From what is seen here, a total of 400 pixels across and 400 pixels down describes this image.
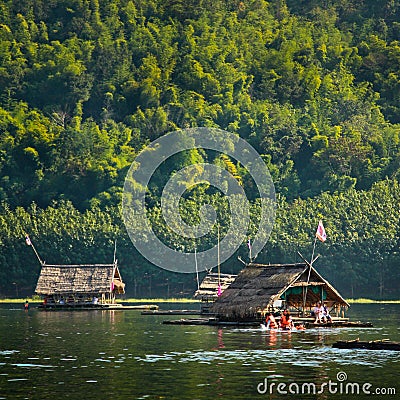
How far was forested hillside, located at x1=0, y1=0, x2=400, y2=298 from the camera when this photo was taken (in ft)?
323

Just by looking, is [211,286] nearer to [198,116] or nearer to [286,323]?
[286,323]

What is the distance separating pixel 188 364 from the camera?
34656mm

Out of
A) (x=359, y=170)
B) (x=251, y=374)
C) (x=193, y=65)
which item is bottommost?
(x=251, y=374)

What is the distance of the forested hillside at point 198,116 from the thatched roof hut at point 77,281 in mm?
18590

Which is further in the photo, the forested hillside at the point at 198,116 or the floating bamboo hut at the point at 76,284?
the forested hillside at the point at 198,116

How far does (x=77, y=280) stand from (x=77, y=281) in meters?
0.09

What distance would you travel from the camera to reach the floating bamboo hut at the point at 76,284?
77312 millimetres

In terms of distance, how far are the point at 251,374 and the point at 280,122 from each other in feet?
333

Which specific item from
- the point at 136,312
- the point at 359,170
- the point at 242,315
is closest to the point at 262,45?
the point at 359,170

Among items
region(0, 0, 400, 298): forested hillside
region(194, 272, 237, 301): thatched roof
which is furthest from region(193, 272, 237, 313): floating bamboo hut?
region(0, 0, 400, 298): forested hillside

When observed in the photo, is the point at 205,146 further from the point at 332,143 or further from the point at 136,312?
the point at 136,312

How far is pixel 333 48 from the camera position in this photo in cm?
16038

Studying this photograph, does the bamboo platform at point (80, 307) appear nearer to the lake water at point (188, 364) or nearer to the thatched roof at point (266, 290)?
the thatched roof at point (266, 290)

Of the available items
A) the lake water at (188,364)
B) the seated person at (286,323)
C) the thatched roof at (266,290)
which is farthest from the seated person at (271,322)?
the thatched roof at (266,290)
